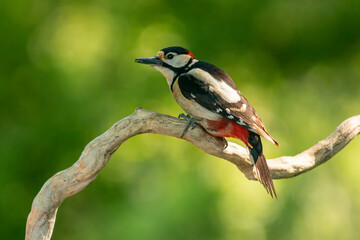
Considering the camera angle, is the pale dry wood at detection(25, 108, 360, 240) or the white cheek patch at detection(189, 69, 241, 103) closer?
the pale dry wood at detection(25, 108, 360, 240)

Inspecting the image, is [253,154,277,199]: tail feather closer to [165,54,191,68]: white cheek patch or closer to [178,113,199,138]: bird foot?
[178,113,199,138]: bird foot

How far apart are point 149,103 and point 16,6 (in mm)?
994

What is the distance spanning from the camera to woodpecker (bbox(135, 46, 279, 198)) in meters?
1.77

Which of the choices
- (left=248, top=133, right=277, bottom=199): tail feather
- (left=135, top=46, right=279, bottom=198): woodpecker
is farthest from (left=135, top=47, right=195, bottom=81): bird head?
(left=248, top=133, right=277, bottom=199): tail feather

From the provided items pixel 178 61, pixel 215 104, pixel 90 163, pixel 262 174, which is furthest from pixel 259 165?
pixel 90 163

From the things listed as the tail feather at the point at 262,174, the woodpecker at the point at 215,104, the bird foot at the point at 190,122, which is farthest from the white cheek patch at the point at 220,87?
the tail feather at the point at 262,174

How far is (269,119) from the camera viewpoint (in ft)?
10.4

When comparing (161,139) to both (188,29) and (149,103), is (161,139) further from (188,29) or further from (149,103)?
(188,29)

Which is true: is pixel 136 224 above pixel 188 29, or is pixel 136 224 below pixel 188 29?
below

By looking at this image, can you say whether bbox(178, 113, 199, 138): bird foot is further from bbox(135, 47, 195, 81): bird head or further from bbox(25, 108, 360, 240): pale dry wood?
bbox(135, 47, 195, 81): bird head

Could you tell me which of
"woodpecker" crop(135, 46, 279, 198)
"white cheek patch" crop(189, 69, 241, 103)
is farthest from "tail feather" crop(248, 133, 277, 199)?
"white cheek patch" crop(189, 69, 241, 103)

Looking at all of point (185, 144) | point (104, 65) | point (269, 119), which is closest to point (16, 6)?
point (104, 65)

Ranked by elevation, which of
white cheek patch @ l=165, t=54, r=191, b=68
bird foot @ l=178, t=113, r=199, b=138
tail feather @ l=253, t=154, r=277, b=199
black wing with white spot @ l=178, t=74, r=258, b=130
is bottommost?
tail feather @ l=253, t=154, r=277, b=199

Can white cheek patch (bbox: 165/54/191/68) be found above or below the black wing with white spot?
above
